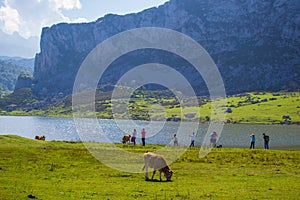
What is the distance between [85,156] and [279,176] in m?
21.3

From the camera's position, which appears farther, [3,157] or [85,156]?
[85,156]

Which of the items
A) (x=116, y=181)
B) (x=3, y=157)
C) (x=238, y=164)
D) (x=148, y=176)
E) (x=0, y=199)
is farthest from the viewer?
(x=238, y=164)

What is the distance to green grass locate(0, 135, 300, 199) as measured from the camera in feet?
73.8

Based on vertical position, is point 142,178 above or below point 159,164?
below

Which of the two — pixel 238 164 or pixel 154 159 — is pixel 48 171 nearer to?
pixel 154 159

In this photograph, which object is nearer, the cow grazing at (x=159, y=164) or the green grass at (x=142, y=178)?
the green grass at (x=142, y=178)

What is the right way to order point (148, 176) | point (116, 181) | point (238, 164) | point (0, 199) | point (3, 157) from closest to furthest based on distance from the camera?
point (0, 199), point (116, 181), point (148, 176), point (3, 157), point (238, 164)

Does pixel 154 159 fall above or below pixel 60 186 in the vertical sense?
above

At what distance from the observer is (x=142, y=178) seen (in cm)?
2967

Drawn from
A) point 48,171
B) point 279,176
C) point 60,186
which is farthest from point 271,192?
point 48,171

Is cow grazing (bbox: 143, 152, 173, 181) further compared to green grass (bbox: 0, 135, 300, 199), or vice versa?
cow grazing (bbox: 143, 152, 173, 181)

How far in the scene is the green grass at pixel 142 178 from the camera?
22484 mm

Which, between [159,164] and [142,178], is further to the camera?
[142,178]

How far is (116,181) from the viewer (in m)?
27.7
